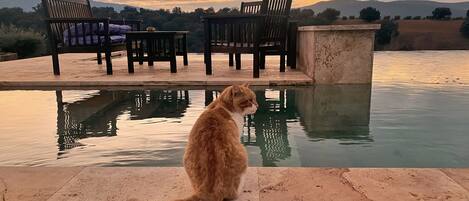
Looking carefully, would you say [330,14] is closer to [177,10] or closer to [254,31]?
[177,10]

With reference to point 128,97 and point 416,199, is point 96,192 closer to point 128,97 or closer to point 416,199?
point 416,199

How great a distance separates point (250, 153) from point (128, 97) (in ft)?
7.45

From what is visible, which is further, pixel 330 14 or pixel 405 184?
pixel 330 14

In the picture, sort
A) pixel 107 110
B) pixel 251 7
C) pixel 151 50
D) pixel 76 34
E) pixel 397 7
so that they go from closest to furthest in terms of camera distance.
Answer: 1. pixel 107 110
2. pixel 76 34
3. pixel 151 50
4. pixel 251 7
5. pixel 397 7

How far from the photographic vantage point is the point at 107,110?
358 centimetres

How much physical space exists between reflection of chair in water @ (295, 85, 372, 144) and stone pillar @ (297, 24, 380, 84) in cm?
19

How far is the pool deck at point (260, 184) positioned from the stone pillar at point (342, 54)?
9.85 ft

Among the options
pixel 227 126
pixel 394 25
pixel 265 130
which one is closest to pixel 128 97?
pixel 265 130

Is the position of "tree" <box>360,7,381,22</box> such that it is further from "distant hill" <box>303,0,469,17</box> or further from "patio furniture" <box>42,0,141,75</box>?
"patio furniture" <box>42,0,141,75</box>

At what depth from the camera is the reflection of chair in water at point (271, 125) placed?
7.87ft

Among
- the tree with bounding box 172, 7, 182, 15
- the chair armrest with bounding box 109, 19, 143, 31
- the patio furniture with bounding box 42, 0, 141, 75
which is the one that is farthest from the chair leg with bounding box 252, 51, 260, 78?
the tree with bounding box 172, 7, 182, 15

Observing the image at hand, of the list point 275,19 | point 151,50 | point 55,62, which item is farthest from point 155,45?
point 275,19

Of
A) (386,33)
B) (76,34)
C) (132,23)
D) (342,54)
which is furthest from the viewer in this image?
(386,33)

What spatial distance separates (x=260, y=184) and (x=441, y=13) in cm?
1230
